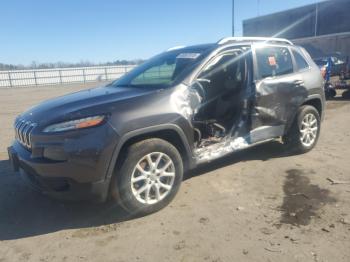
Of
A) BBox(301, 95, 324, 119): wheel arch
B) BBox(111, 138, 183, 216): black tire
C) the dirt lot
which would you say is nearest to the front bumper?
BBox(111, 138, 183, 216): black tire

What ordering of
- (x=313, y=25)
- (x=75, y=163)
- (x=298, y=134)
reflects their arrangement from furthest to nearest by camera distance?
(x=313, y=25) → (x=298, y=134) → (x=75, y=163)

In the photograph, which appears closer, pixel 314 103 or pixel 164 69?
pixel 164 69

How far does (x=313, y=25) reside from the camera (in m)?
50.8

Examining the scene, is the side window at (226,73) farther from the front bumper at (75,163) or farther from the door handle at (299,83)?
the front bumper at (75,163)

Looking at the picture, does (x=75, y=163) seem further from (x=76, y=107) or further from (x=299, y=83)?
(x=299, y=83)

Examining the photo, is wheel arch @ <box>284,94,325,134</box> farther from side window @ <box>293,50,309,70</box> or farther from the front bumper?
the front bumper

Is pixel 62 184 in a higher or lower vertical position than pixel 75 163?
lower

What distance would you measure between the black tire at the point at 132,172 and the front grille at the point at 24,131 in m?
0.96

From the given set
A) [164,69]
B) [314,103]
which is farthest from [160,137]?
[314,103]

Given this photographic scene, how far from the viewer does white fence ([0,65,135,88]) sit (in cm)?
3438

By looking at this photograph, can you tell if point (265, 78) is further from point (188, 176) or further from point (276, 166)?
point (188, 176)

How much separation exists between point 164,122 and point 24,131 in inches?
58.6

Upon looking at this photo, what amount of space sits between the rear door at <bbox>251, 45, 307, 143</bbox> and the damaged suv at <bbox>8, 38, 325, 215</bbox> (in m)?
0.01

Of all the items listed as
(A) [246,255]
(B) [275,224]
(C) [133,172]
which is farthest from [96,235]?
(B) [275,224]
